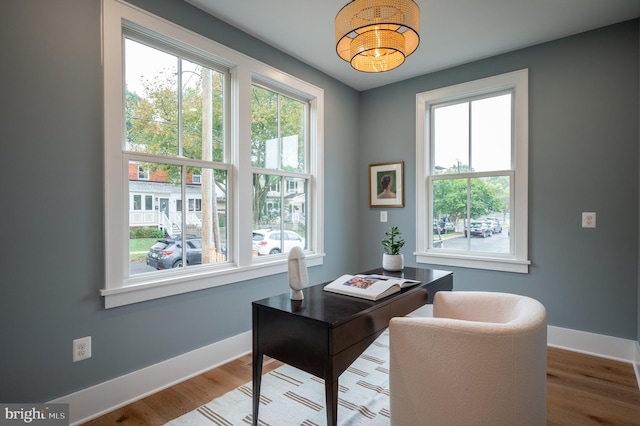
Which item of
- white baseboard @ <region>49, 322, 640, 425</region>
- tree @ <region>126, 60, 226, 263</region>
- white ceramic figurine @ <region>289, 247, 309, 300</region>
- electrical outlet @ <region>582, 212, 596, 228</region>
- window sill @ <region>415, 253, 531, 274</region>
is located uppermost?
tree @ <region>126, 60, 226, 263</region>

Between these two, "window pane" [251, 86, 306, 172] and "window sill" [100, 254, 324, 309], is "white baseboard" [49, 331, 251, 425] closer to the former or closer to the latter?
"window sill" [100, 254, 324, 309]

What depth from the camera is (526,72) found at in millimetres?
2885

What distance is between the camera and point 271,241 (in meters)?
3.00

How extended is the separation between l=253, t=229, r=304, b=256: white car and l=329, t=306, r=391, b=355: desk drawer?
1.37 metres

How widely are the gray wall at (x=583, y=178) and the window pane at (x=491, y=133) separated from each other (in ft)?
0.71

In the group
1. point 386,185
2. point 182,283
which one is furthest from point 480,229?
point 182,283

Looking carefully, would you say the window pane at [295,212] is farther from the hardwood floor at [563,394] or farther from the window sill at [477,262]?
the window sill at [477,262]

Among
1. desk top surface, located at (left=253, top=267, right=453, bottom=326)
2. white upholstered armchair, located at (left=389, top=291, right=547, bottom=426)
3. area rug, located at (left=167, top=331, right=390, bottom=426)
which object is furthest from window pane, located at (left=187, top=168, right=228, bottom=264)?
white upholstered armchair, located at (left=389, top=291, right=547, bottom=426)

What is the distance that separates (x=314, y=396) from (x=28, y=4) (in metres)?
2.61

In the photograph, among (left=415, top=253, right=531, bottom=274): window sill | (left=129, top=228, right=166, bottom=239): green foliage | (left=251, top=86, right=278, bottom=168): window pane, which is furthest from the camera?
(left=415, top=253, right=531, bottom=274): window sill

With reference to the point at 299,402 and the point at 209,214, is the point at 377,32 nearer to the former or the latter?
the point at 209,214

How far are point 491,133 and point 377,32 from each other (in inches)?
78.3

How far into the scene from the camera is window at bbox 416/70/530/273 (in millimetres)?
2939

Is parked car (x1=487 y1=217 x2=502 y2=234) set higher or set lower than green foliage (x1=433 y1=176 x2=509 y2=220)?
lower
